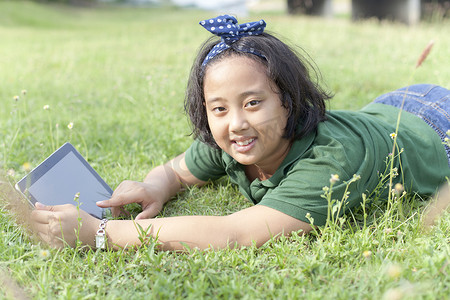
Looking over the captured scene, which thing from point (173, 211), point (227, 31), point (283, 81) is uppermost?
point (227, 31)

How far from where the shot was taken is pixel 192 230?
1873 millimetres

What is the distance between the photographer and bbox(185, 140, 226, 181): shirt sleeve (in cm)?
246

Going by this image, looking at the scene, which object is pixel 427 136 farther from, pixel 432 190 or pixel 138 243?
pixel 138 243

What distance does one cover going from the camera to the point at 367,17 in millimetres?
14242

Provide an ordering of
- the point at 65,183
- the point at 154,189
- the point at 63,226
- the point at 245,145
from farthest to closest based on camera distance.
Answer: the point at 154,189 < the point at 65,183 < the point at 245,145 < the point at 63,226

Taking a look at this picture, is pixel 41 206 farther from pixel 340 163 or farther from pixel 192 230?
pixel 340 163

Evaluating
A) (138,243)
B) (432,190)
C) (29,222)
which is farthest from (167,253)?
(432,190)

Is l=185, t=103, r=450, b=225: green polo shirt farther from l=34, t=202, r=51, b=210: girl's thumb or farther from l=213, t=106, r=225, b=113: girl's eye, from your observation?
l=34, t=202, r=51, b=210: girl's thumb

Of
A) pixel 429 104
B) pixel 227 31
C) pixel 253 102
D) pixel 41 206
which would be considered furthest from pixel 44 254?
pixel 429 104

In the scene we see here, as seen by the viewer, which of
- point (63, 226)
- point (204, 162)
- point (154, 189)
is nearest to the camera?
point (63, 226)

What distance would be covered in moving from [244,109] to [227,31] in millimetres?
358

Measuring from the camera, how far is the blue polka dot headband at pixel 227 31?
2.02m

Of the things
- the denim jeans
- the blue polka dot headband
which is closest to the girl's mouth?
the blue polka dot headband

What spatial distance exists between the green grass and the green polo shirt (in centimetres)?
13
